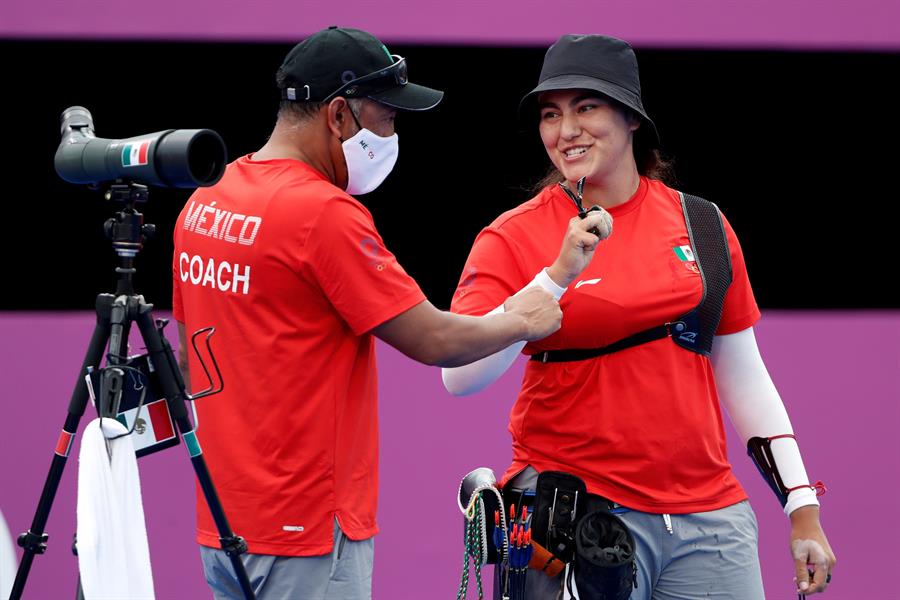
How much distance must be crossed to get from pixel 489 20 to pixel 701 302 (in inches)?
63.9

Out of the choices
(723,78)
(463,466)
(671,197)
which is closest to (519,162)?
(723,78)

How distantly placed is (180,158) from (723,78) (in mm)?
2346

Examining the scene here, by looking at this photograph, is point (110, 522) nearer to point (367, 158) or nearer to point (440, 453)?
point (367, 158)

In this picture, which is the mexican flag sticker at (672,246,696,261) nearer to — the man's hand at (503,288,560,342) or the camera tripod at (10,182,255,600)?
the man's hand at (503,288,560,342)

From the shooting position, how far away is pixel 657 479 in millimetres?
2318

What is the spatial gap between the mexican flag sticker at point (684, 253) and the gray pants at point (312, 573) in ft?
2.77

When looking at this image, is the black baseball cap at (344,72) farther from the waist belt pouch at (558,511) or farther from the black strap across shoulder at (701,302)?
the waist belt pouch at (558,511)

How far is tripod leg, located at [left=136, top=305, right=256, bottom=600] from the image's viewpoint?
1936 mm

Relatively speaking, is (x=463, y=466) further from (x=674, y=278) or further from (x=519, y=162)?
(x=674, y=278)

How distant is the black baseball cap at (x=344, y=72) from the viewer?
7.05 feet

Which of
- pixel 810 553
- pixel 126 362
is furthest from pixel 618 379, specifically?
pixel 126 362

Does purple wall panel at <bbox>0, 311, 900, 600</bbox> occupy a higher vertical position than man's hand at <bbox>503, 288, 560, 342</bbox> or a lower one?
lower

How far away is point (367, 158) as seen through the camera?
2.20 metres

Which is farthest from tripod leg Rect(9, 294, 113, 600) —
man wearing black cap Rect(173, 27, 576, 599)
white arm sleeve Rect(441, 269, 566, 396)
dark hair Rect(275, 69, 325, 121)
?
white arm sleeve Rect(441, 269, 566, 396)
